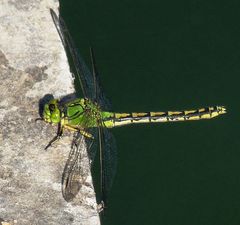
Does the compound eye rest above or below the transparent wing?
below

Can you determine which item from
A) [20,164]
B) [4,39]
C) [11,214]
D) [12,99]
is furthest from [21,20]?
[11,214]

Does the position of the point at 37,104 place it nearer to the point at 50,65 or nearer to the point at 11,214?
the point at 50,65

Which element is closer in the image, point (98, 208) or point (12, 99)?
point (98, 208)

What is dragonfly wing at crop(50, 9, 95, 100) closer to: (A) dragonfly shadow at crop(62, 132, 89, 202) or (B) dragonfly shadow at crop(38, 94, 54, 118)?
(B) dragonfly shadow at crop(38, 94, 54, 118)

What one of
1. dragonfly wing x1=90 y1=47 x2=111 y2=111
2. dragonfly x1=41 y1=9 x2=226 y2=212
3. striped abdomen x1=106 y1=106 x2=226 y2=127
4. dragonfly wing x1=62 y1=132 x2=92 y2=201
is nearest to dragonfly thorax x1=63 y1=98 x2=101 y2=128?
dragonfly x1=41 y1=9 x2=226 y2=212

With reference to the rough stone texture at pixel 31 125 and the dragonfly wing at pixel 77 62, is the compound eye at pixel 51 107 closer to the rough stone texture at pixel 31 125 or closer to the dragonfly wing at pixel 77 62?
the rough stone texture at pixel 31 125

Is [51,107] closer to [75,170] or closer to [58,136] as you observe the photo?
[58,136]

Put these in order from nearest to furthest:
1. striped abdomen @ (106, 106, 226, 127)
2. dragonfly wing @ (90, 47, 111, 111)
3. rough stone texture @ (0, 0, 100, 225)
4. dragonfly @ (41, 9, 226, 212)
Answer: rough stone texture @ (0, 0, 100, 225) < dragonfly @ (41, 9, 226, 212) < dragonfly wing @ (90, 47, 111, 111) < striped abdomen @ (106, 106, 226, 127)
